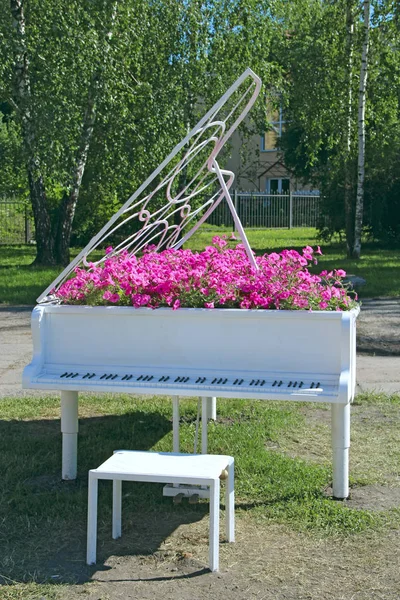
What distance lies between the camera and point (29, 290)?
14555 millimetres

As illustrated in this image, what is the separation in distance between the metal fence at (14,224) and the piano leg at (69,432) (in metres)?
24.2

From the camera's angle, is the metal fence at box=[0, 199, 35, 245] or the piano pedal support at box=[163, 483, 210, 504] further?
the metal fence at box=[0, 199, 35, 245]

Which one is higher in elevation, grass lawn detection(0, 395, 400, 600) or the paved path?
the paved path

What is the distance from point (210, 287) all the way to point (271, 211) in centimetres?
3050

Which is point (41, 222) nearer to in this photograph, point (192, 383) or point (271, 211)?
point (192, 383)

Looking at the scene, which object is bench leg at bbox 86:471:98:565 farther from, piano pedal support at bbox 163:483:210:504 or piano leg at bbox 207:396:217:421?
piano leg at bbox 207:396:217:421

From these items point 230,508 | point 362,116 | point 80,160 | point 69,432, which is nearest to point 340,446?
point 230,508

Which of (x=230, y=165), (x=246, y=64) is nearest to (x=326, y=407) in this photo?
(x=246, y=64)

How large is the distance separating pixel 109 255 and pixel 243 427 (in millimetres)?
1655

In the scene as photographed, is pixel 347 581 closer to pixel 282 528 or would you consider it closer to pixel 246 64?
pixel 282 528

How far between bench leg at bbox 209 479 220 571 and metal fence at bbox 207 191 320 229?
30.8 metres

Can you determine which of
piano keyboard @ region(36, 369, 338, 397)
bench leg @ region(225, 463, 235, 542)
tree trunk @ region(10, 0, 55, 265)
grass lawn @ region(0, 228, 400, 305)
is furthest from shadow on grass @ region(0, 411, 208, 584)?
tree trunk @ region(10, 0, 55, 265)

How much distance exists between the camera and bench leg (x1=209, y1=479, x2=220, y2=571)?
3793mm

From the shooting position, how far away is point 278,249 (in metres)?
23.7
